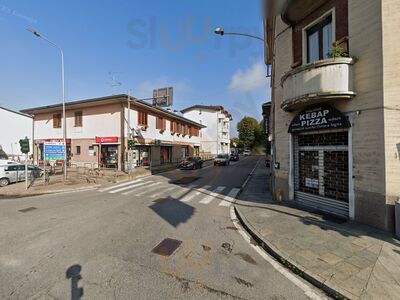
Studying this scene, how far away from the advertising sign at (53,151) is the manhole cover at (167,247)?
12.5m

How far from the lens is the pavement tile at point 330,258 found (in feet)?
13.0

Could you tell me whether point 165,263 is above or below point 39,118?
below

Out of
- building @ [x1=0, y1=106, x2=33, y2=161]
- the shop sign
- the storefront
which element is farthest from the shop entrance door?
building @ [x1=0, y1=106, x2=33, y2=161]

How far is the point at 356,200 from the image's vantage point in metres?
6.02

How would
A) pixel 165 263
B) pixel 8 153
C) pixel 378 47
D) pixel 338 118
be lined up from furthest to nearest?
pixel 8 153 < pixel 338 118 < pixel 378 47 < pixel 165 263

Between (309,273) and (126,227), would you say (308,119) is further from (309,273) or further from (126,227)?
(126,227)

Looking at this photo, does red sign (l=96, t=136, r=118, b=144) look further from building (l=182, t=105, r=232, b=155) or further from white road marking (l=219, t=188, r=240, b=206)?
building (l=182, t=105, r=232, b=155)

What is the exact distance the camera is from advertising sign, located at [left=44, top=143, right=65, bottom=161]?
13.5m

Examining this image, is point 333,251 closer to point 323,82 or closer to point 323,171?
point 323,171

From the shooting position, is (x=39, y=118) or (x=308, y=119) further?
(x=39, y=118)

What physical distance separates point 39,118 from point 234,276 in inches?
1219

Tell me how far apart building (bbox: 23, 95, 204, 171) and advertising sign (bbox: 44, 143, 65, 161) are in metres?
5.06

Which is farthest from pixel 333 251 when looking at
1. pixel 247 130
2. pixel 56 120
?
pixel 247 130

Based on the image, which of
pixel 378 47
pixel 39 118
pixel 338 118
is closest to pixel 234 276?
pixel 338 118
